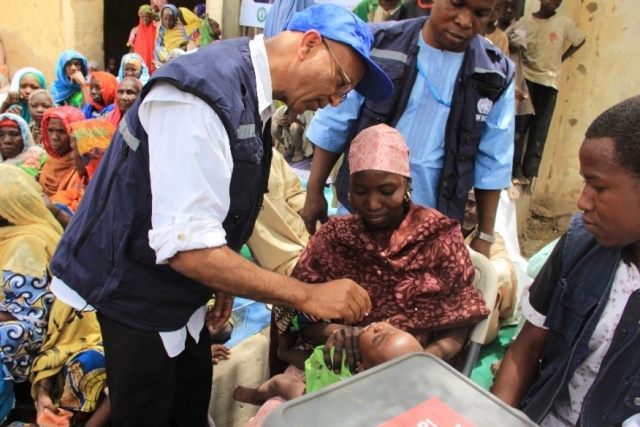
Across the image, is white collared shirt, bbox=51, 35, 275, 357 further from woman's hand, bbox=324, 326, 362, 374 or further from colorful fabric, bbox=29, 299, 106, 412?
colorful fabric, bbox=29, 299, 106, 412

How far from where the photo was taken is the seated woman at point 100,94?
244 inches

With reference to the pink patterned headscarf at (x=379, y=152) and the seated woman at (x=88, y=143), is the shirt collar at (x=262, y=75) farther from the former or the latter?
the seated woman at (x=88, y=143)

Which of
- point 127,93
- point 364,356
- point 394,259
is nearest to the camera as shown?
point 364,356

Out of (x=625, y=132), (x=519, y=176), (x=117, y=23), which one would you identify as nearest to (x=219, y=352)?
(x=625, y=132)

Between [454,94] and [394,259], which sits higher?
[454,94]

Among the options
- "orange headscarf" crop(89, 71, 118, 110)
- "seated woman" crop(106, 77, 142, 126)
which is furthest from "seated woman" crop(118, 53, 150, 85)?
"seated woman" crop(106, 77, 142, 126)

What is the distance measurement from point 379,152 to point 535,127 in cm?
393

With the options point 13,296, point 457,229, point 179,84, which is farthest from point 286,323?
point 13,296

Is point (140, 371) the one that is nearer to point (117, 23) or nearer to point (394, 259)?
point (394, 259)

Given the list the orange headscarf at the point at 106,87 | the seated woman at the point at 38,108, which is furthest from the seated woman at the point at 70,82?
the seated woman at the point at 38,108

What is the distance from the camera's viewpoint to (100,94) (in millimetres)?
6223

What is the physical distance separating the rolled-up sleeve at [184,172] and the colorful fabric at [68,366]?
5.07 ft

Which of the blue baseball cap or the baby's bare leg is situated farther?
the baby's bare leg

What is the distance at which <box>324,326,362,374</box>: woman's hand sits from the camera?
1679mm
